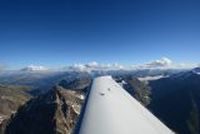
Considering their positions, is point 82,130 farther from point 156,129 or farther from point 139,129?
point 156,129

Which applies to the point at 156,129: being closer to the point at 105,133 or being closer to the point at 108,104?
the point at 105,133

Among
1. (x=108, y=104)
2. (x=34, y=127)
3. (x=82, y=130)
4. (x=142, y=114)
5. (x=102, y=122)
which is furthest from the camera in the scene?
(x=34, y=127)

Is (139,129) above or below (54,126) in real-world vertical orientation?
above

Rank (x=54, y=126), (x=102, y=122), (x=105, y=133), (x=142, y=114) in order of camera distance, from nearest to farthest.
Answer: (x=105, y=133), (x=102, y=122), (x=142, y=114), (x=54, y=126)

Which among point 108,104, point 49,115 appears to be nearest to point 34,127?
point 49,115

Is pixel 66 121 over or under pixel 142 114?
under

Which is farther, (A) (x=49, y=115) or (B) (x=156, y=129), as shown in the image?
(A) (x=49, y=115)

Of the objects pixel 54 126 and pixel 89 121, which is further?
pixel 54 126

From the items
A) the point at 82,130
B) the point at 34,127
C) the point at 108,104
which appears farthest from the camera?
the point at 34,127
